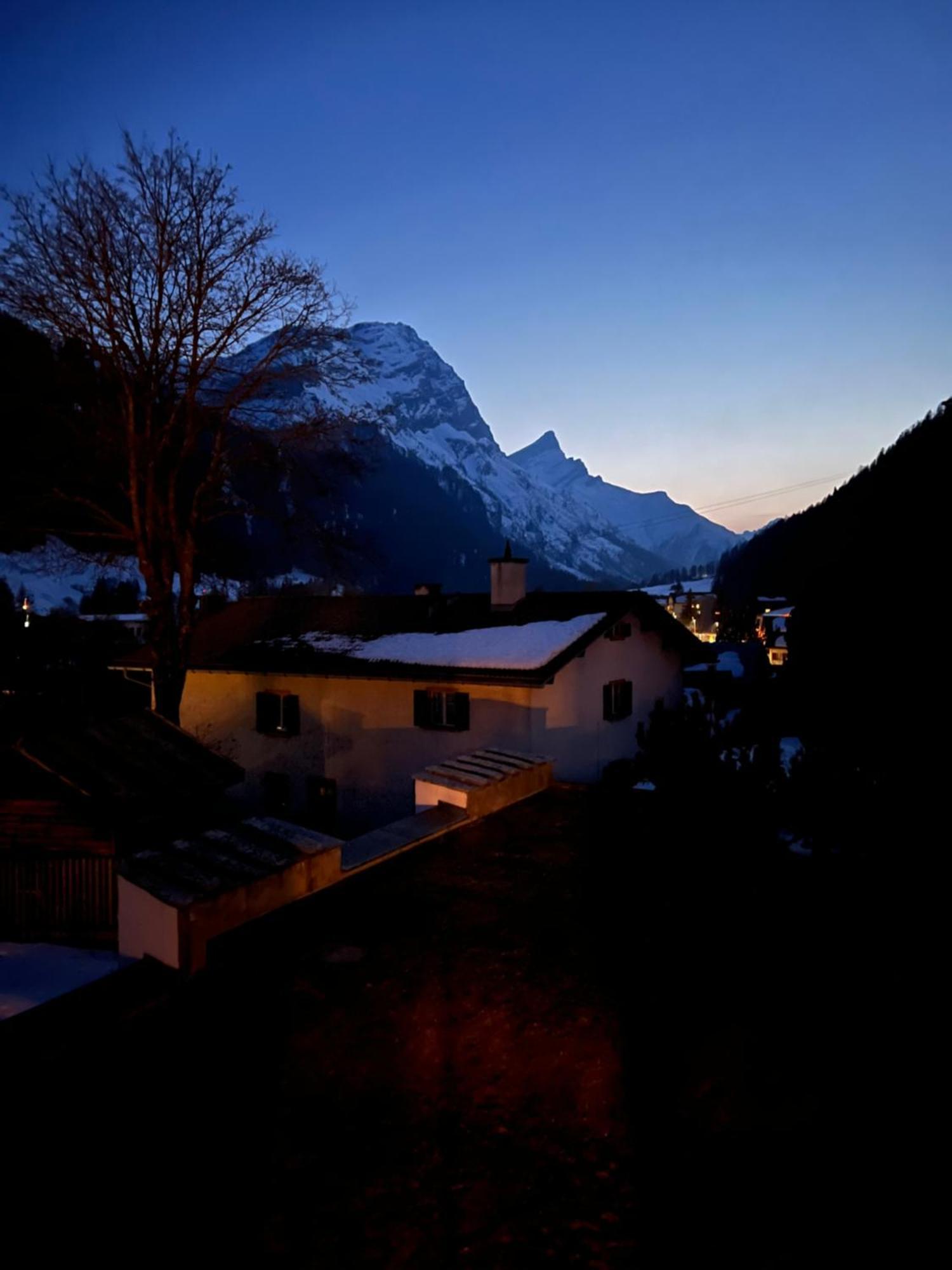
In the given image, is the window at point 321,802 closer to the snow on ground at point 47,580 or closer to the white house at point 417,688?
the white house at point 417,688

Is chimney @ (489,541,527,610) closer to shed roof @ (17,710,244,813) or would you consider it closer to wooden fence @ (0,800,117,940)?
shed roof @ (17,710,244,813)

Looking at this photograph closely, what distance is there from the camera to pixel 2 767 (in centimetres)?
884

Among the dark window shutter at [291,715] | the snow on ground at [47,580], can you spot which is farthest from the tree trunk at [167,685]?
the snow on ground at [47,580]

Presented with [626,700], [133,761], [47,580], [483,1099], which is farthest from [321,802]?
[47,580]

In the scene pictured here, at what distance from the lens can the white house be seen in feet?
55.0

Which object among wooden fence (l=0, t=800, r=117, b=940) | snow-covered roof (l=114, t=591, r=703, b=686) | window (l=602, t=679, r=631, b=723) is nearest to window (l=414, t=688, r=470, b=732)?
snow-covered roof (l=114, t=591, r=703, b=686)

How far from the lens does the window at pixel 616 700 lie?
18750 millimetres

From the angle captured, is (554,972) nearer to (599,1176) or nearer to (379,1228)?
(599,1176)

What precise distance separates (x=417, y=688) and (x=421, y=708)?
0.52 m

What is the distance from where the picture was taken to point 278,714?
20.3m

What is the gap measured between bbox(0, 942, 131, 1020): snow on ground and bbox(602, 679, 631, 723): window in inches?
507

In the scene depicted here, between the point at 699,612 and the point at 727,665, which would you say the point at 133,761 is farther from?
the point at 699,612

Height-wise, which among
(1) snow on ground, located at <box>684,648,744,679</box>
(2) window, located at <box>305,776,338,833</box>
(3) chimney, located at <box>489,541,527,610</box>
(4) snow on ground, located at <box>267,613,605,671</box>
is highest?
(3) chimney, located at <box>489,541,527,610</box>

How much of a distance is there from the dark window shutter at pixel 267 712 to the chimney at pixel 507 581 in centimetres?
686
